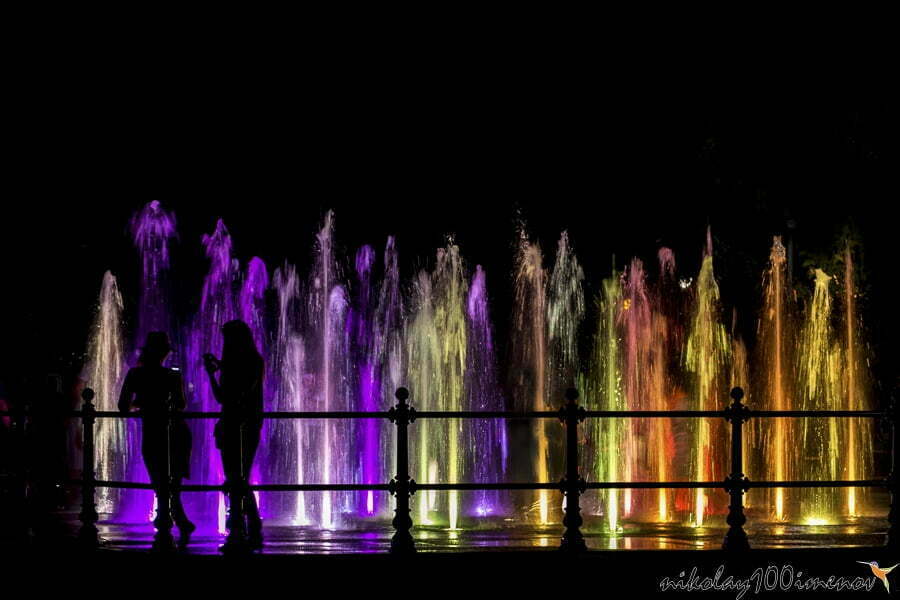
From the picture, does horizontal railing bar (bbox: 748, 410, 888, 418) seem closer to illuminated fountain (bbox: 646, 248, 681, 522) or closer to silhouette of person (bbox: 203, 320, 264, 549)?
silhouette of person (bbox: 203, 320, 264, 549)

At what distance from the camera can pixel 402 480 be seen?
405 inches

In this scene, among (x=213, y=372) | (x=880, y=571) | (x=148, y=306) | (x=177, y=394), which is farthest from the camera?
(x=148, y=306)

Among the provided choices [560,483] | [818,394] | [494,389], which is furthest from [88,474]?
[818,394]

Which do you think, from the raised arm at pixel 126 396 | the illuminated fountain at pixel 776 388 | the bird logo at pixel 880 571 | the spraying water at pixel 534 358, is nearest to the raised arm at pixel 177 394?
the raised arm at pixel 126 396

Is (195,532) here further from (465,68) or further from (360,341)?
(465,68)

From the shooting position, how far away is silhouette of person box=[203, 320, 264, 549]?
10844mm

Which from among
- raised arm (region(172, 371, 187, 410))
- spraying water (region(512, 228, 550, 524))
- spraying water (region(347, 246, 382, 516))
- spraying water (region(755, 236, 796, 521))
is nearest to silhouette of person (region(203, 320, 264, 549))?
raised arm (region(172, 371, 187, 410))

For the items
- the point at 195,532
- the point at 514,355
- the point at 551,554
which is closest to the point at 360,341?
the point at 514,355

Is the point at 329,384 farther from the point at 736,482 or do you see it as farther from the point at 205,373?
the point at 736,482

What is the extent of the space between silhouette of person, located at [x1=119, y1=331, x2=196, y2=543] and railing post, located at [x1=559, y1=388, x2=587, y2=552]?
9.34 feet

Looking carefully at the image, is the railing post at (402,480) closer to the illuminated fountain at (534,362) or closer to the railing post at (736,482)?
the railing post at (736,482)

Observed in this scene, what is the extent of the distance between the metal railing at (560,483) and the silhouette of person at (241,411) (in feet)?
0.56

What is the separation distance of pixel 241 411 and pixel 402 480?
140 cm

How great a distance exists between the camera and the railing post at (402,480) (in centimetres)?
1020
